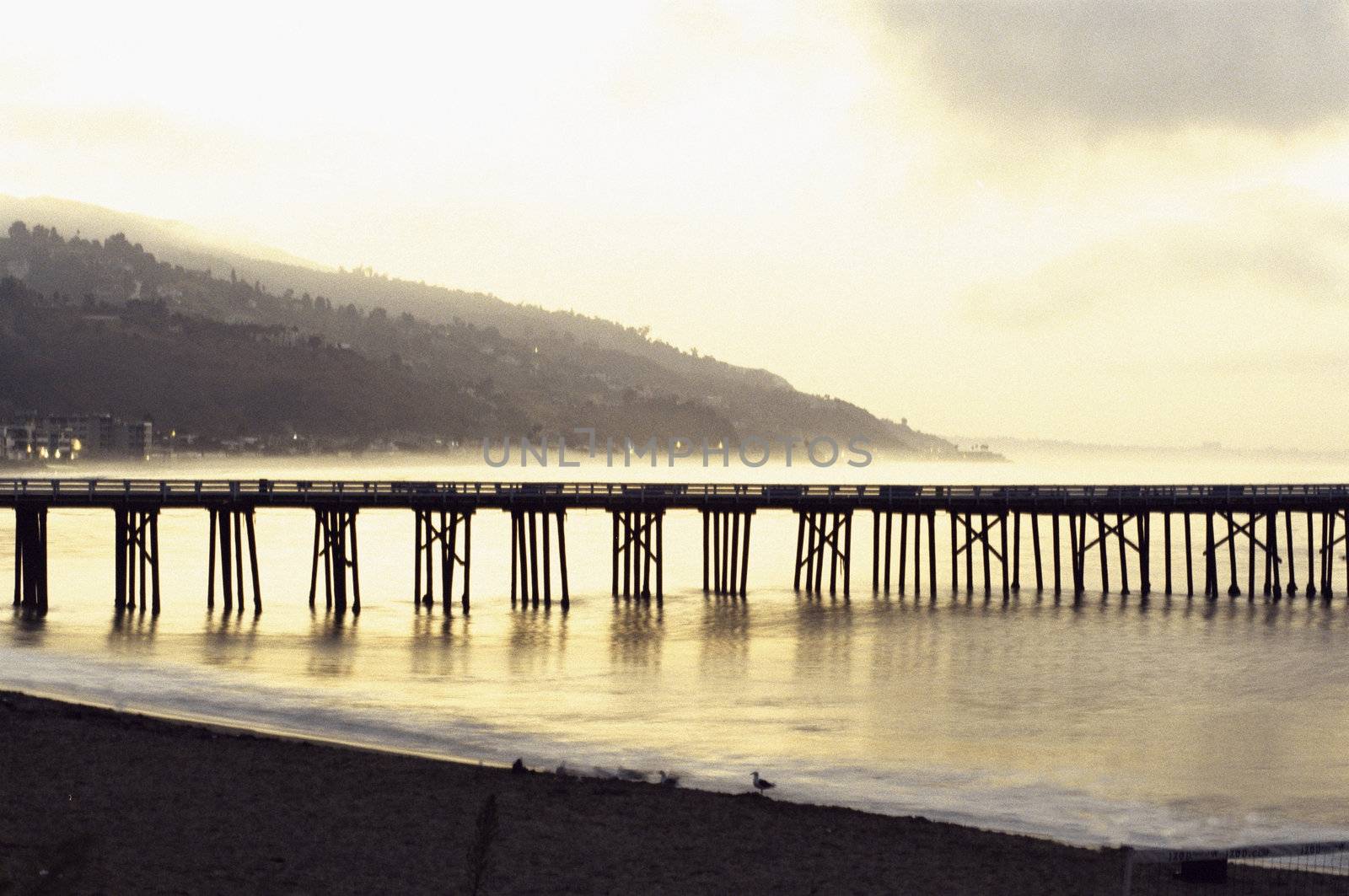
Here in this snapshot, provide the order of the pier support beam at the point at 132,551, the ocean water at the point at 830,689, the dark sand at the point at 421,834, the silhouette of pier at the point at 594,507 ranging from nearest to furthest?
the dark sand at the point at 421,834, the ocean water at the point at 830,689, the pier support beam at the point at 132,551, the silhouette of pier at the point at 594,507

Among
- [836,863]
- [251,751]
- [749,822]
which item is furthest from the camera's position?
[251,751]

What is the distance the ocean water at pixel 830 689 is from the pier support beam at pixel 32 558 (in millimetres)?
846

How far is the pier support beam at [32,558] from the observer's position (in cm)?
4841

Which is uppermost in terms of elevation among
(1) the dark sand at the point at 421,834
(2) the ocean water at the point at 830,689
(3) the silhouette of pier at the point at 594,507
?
(3) the silhouette of pier at the point at 594,507

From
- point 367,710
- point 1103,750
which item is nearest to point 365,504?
point 367,710

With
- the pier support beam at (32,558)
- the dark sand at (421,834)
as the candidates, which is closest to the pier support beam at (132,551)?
the pier support beam at (32,558)

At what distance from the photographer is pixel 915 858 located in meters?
18.9

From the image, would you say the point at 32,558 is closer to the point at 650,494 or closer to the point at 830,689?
the point at 650,494

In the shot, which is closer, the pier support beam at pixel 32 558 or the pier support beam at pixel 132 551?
the pier support beam at pixel 32 558

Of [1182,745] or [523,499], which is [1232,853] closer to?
[1182,745]

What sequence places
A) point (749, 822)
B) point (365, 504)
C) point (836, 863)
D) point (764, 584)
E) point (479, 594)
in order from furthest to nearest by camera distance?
point (764, 584) < point (479, 594) < point (365, 504) < point (749, 822) < point (836, 863)

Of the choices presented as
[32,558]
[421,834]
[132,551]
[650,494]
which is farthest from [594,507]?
[421,834]

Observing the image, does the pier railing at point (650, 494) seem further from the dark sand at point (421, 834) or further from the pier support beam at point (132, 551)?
Answer: the dark sand at point (421, 834)

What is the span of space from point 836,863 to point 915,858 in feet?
3.91
